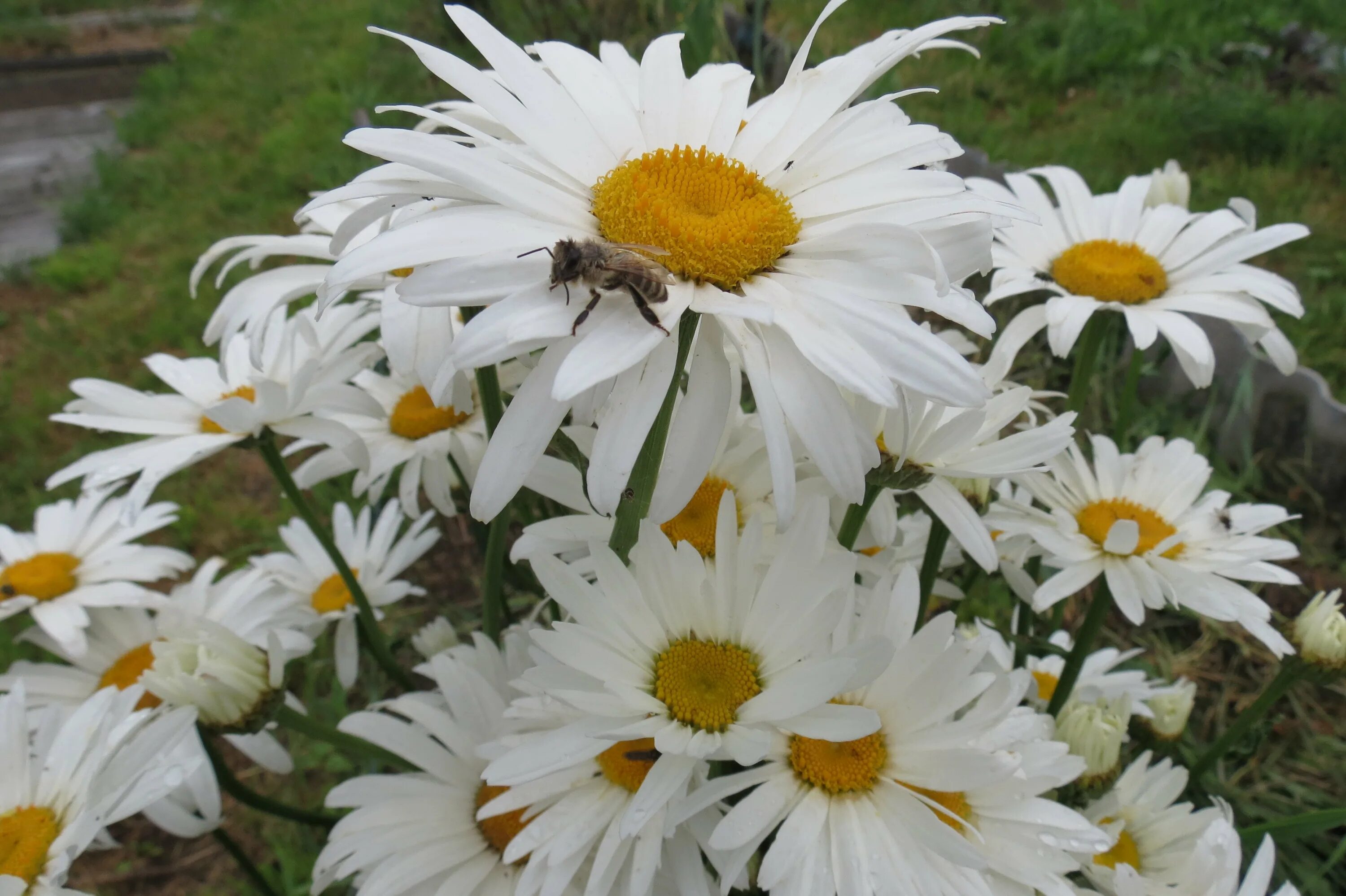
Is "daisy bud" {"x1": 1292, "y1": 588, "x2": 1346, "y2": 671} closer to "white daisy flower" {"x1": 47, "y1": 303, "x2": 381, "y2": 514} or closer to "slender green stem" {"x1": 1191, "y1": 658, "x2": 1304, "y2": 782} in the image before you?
"slender green stem" {"x1": 1191, "y1": 658, "x2": 1304, "y2": 782}

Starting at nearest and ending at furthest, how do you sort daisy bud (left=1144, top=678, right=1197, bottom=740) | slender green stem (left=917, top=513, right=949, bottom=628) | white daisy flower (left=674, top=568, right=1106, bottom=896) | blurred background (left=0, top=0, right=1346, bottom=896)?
white daisy flower (left=674, top=568, right=1106, bottom=896), slender green stem (left=917, top=513, right=949, bottom=628), daisy bud (left=1144, top=678, right=1197, bottom=740), blurred background (left=0, top=0, right=1346, bottom=896)

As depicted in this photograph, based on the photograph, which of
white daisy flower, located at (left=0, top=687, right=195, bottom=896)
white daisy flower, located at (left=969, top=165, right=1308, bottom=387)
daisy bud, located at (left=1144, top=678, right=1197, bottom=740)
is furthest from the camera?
daisy bud, located at (left=1144, top=678, right=1197, bottom=740)

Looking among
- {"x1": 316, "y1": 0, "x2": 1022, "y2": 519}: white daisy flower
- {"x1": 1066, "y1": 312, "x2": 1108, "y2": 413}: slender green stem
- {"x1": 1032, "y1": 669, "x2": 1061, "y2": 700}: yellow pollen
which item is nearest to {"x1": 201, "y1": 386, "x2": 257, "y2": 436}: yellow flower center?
{"x1": 316, "y1": 0, "x2": 1022, "y2": 519}: white daisy flower

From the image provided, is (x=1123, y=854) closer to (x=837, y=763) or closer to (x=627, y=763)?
(x=837, y=763)

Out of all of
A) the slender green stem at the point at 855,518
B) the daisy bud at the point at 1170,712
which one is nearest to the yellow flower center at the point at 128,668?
the slender green stem at the point at 855,518

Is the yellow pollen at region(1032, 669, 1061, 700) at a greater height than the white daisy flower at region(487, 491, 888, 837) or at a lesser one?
lesser

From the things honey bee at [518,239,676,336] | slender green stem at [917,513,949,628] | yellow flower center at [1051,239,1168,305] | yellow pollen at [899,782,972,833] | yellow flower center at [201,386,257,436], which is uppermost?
honey bee at [518,239,676,336]

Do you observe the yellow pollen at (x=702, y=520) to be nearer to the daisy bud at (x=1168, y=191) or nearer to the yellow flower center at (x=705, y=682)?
the yellow flower center at (x=705, y=682)

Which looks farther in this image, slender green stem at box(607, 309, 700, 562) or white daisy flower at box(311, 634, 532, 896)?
white daisy flower at box(311, 634, 532, 896)

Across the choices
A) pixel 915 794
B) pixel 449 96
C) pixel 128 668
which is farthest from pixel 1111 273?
pixel 449 96
